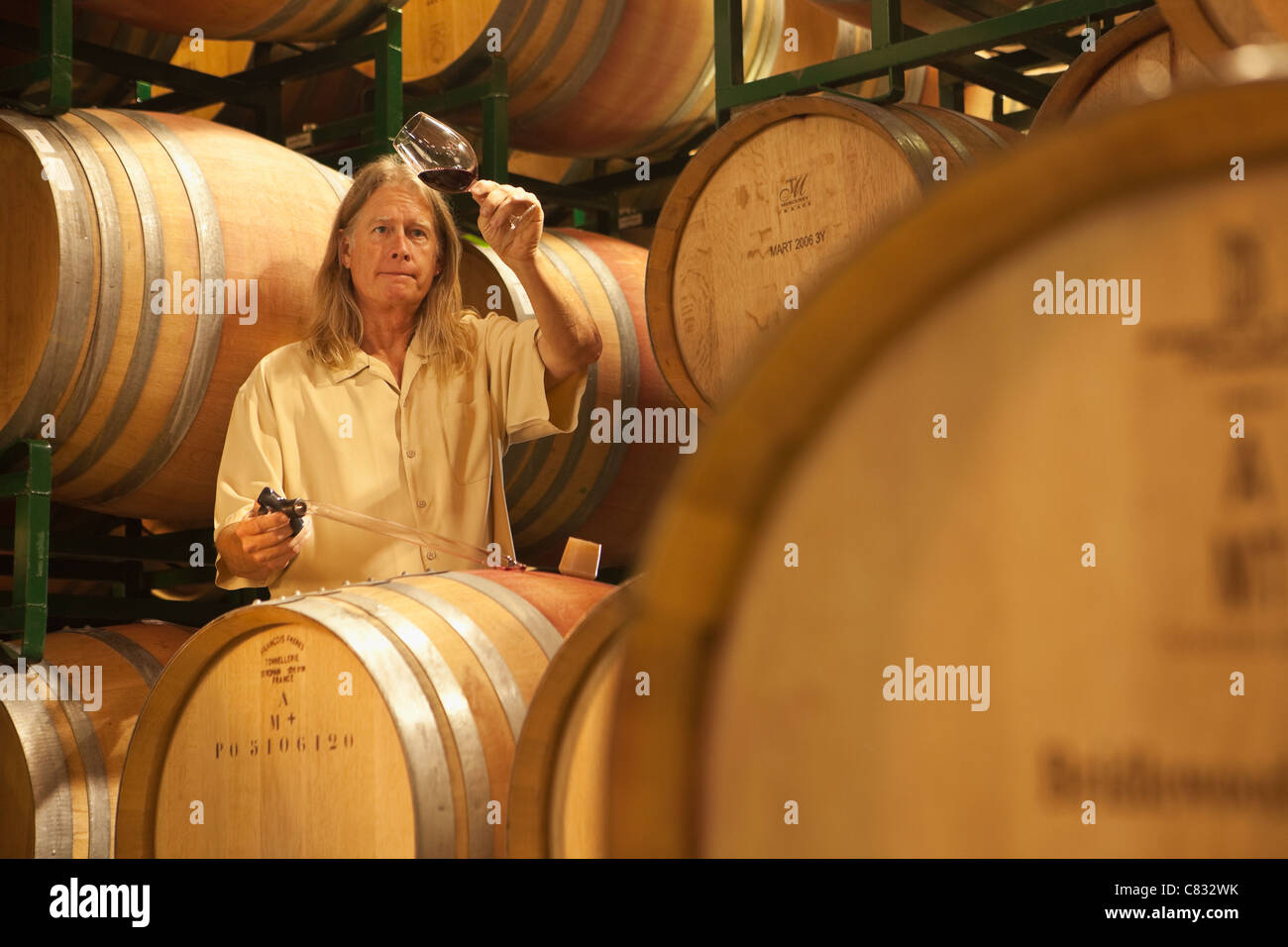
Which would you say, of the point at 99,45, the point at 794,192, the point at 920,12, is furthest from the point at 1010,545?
the point at 99,45

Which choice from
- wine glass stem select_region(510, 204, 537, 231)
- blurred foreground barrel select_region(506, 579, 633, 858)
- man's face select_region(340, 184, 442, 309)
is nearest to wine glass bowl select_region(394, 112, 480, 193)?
man's face select_region(340, 184, 442, 309)

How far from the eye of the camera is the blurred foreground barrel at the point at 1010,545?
821mm

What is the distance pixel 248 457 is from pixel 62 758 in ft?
2.56

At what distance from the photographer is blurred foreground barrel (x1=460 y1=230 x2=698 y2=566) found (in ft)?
12.9

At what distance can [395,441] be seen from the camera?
10.7 feet

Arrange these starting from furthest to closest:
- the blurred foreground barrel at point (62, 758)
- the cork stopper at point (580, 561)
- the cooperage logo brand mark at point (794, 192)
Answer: the blurred foreground barrel at point (62, 758), the cooperage logo brand mark at point (794, 192), the cork stopper at point (580, 561)

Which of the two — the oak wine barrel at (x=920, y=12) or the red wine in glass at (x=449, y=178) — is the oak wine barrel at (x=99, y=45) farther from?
the oak wine barrel at (x=920, y=12)

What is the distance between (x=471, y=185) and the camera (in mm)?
3264

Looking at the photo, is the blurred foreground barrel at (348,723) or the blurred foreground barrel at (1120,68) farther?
the blurred foreground barrel at (1120,68)

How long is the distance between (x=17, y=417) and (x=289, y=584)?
2.65ft

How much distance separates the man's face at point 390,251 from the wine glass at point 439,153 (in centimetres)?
11

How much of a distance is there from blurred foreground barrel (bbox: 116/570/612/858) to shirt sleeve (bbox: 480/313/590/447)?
811 mm

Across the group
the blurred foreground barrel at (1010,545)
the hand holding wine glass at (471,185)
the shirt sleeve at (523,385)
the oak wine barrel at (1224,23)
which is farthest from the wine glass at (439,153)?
the blurred foreground barrel at (1010,545)
